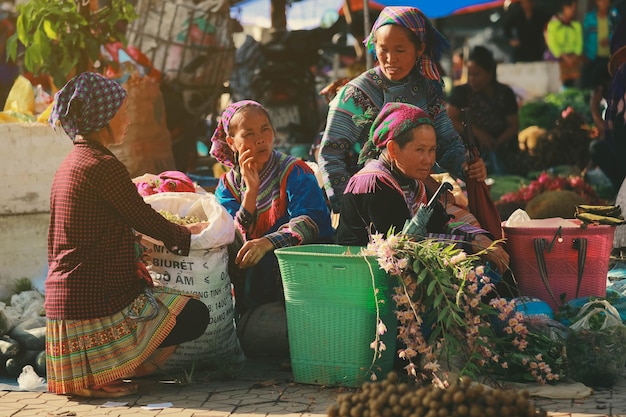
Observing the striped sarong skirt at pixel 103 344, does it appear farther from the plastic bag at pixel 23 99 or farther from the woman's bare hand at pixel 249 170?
the plastic bag at pixel 23 99

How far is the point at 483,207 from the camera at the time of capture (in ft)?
18.9

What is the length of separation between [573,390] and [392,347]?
35.3 inches

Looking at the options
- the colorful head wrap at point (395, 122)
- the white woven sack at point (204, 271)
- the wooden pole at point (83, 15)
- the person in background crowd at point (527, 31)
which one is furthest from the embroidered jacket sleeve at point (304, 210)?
the person in background crowd at point (527, 31)

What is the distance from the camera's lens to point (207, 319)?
5.29 meters

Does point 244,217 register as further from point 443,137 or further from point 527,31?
point 527,31

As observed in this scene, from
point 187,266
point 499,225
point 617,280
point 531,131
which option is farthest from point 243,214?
point 531,131

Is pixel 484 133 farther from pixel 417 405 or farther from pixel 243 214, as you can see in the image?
pixel 417 405

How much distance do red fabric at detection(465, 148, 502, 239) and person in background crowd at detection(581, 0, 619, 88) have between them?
939 centimetres

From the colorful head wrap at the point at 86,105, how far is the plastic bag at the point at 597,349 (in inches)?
102

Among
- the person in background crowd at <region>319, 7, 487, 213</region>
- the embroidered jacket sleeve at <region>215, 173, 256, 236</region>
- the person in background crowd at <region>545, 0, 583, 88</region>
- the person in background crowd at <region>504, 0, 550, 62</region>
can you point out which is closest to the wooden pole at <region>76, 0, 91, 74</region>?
the embroidered jacket sleeve at <region>215, 173, 256, 236</region>

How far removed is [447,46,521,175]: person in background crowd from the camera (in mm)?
9930

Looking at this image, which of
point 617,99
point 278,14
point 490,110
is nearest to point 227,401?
point 617,99

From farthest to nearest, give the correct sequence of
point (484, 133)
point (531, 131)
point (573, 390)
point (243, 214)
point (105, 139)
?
1. point (531, 131)
2. point (484, 133)
3. point (243, 214)
4. point (105, 139)
5. point (573, 390)

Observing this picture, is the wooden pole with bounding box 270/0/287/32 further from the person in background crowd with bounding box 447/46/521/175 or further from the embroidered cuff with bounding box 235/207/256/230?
the embroidered cuff with bounding box 235/207/256/230
